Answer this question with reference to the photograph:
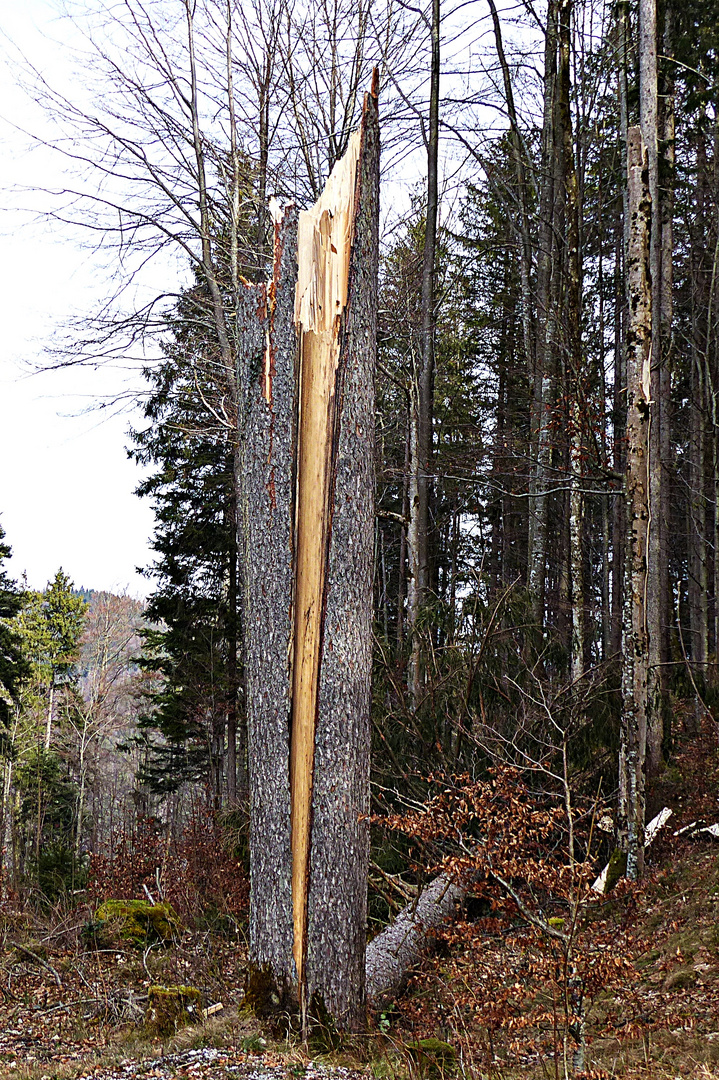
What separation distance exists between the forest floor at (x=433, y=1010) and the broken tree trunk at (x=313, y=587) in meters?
0.48

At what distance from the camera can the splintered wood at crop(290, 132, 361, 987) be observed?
15.7ft

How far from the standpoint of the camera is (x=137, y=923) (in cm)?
857

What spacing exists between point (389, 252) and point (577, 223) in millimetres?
4680

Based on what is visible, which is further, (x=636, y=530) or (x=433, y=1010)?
(x=636, y=530)

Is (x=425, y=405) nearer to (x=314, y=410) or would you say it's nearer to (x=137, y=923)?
(x=137, y=923)

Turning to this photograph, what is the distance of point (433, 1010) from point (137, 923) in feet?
15.1

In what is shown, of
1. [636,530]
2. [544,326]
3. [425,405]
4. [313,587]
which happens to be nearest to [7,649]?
[425,405]

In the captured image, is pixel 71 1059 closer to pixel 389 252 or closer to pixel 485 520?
pixel 389 252

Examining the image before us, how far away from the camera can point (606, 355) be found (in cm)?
1927

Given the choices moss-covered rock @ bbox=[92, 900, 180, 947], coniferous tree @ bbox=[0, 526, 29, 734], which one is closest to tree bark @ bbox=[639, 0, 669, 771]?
moss-covered rock @ bbox=[92, 900, 180, 947]

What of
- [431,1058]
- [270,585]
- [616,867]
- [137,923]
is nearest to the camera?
[431,1058]

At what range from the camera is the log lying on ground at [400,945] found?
5.59m

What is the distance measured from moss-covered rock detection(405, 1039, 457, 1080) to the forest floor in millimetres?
20

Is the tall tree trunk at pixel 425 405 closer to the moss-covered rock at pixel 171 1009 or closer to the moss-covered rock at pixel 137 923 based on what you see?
the moss-covered rock at pixel 137 923
